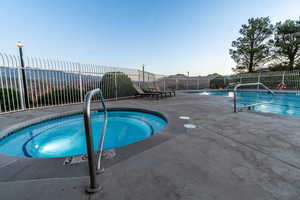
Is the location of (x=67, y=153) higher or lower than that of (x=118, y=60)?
lower

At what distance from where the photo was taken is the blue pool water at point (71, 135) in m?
2.54

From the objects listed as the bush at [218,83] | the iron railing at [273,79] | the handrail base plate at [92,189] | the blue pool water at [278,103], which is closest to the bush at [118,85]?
the blue pool water at [278,103]

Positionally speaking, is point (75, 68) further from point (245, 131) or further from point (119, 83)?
point (245, 131)

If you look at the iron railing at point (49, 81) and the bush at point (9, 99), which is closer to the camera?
the bush at point (9, 99)

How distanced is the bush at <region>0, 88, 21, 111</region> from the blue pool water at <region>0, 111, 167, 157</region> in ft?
6.13

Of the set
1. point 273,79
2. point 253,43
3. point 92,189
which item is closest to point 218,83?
point 273,79

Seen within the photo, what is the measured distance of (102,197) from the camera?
3.29ft

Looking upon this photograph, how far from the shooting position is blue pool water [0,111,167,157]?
2.54m

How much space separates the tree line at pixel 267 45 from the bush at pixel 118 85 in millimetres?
16900

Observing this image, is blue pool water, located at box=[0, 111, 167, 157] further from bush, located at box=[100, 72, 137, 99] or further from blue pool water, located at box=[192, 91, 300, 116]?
blue pool water, located at box=[192, 91, 300, 116]

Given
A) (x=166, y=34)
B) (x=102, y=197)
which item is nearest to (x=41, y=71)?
(x=102, y=197)

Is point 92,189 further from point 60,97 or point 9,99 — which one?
point 60,97

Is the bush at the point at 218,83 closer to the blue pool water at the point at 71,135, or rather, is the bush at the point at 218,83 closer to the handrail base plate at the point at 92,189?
the blue pool water at the point at 71,135

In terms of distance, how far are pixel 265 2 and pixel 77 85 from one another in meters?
16.0
